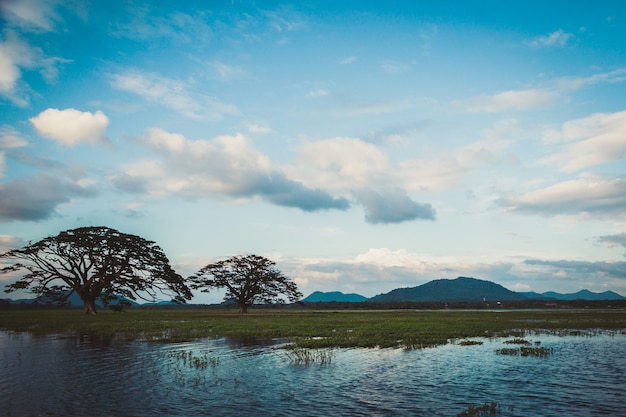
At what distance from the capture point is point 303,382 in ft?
63.3

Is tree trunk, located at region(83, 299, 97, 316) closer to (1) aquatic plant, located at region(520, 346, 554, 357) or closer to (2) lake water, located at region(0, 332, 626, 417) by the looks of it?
(2) lake water, located at region(0, 332, 626, 417)

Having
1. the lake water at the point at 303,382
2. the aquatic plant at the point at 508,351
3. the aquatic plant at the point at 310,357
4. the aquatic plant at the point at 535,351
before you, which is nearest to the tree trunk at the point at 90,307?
the lake water at the point at 303,382

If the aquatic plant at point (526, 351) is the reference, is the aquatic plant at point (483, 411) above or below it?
above

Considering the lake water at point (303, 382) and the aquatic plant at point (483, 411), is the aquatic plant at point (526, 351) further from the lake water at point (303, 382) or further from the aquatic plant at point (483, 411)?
the aquatic plant at point (483, 411)

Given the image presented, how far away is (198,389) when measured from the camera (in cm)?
1800

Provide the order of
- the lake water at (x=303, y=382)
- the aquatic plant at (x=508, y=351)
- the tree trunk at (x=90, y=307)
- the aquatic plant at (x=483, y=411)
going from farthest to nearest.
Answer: the tree trunk at (x=90, y=307) < the aquatic plant at (x=508, y=351) < the lake water at (x=303, y=382) < the aquatic plant at (x=483, y=411)

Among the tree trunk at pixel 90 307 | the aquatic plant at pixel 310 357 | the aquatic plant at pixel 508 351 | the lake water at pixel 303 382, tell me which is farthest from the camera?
the tree trunk at pixel 90 307

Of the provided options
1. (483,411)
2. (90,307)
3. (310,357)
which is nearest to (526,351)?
(310,357)

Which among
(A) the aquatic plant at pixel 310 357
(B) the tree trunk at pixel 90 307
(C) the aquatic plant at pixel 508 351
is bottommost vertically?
(C) the aquatic plant at pixel 508 351

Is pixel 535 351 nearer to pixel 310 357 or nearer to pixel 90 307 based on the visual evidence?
pixel 310 357

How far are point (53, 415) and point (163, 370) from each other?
8.02 metres

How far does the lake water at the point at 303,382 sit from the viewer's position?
15.2 meters

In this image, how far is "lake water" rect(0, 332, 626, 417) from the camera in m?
15.2

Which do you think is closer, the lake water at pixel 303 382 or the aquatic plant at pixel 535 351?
the lake water at pixel 303 382
